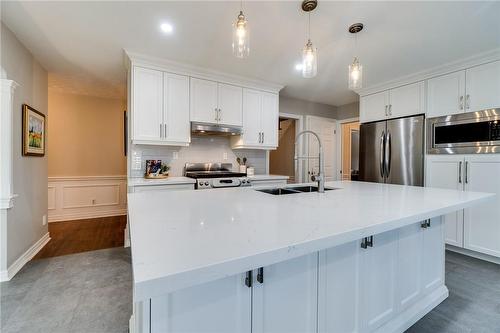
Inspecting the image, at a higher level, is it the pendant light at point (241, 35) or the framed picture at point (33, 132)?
the pendant light at point (241, 35)

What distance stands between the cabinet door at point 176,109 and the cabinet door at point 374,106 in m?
2.96

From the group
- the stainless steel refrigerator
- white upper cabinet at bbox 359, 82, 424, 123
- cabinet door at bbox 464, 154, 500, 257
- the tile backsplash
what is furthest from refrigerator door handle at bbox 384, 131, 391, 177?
the tile backsplash

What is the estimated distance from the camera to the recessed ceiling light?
2176mm

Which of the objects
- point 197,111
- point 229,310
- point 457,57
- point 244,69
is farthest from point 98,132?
point 457,57

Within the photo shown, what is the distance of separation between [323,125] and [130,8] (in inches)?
156

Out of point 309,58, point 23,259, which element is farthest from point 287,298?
point 23,259

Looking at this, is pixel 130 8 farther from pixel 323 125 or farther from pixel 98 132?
pixel 323 125

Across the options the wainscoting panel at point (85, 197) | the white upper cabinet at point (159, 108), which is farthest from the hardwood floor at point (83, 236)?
the white upper cabinet at point (159, 108)

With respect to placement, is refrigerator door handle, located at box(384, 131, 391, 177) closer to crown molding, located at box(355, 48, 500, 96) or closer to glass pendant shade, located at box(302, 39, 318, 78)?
crown molding, located at box(355, 48, 500, 96)

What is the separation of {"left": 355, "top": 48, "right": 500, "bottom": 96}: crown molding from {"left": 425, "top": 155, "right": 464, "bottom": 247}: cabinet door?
112cm

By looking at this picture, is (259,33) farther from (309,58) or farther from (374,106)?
(374,106)

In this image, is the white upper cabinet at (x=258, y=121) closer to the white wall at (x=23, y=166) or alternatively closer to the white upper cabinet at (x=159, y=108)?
the white upper cabinet at (x=159, y=108)

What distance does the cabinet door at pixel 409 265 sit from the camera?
1533 mm

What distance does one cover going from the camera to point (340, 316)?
1209 millimetres
